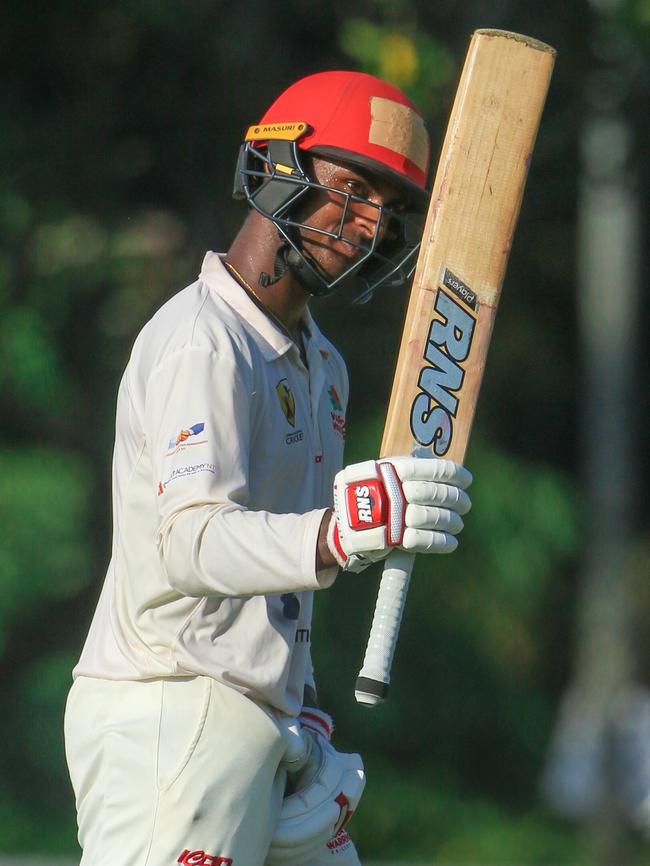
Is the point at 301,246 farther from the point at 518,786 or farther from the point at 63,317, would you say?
the point at 518,786

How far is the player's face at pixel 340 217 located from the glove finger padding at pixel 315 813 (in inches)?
33.1

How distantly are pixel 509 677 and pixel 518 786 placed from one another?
0.57 meters

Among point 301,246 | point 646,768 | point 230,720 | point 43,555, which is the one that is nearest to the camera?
point 230,720

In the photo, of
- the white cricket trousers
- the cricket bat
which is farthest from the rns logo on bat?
the white cricket trousers

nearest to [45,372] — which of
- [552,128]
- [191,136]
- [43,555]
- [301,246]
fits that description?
[43,555]

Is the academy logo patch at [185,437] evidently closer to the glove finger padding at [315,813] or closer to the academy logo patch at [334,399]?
the academy logo patch at [334,399]

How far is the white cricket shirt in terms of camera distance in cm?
221

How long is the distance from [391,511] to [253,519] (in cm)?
20

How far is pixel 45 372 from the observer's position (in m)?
7.22

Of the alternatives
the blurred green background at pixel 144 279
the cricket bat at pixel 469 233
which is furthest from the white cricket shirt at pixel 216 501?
the blurred green background at pixel 144 279

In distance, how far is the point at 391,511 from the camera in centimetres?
218

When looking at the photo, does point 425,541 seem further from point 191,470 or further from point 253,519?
point 191,470

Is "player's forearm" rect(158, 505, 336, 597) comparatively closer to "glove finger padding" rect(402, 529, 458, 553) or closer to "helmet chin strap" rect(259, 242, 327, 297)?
"glove finger padding" rect(402, 529, 458, 553)

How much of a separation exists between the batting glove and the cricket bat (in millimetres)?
222
